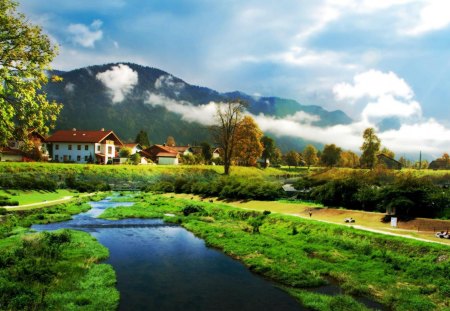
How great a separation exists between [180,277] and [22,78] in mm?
19578

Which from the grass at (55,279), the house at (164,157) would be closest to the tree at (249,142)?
the house at (164,157)

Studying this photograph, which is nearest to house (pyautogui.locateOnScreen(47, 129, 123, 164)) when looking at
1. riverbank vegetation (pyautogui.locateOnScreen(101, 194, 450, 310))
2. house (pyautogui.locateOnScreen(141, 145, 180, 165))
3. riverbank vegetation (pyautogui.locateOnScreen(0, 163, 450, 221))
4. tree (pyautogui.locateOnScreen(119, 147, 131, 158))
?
tree (pyautogui.locateOnScreen(119, 147, 131, 158))

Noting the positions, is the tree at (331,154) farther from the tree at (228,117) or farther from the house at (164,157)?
the tree at (228,117)

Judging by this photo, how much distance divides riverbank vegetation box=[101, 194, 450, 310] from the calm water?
119 centimetres

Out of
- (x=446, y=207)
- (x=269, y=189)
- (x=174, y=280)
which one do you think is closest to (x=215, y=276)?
(x=174, y=280)

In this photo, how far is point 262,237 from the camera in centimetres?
2956

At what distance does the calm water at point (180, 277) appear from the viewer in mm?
16625

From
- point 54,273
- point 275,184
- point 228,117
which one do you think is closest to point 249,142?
point 228,117

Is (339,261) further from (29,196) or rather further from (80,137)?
(80,137)

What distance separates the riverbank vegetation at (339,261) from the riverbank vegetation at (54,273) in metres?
8.41

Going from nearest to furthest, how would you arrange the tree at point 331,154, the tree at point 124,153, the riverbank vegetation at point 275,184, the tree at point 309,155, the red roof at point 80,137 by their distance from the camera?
the riverbank vegetation at point 275,184, the red roof at point 80,137, the tree at point 124,153, the tree at point 331,154, the tree at point 309,155

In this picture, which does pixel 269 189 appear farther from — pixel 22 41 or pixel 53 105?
pixel 22 41

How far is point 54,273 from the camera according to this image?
19.0 meters

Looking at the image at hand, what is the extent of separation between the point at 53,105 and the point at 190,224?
16.1 metres
